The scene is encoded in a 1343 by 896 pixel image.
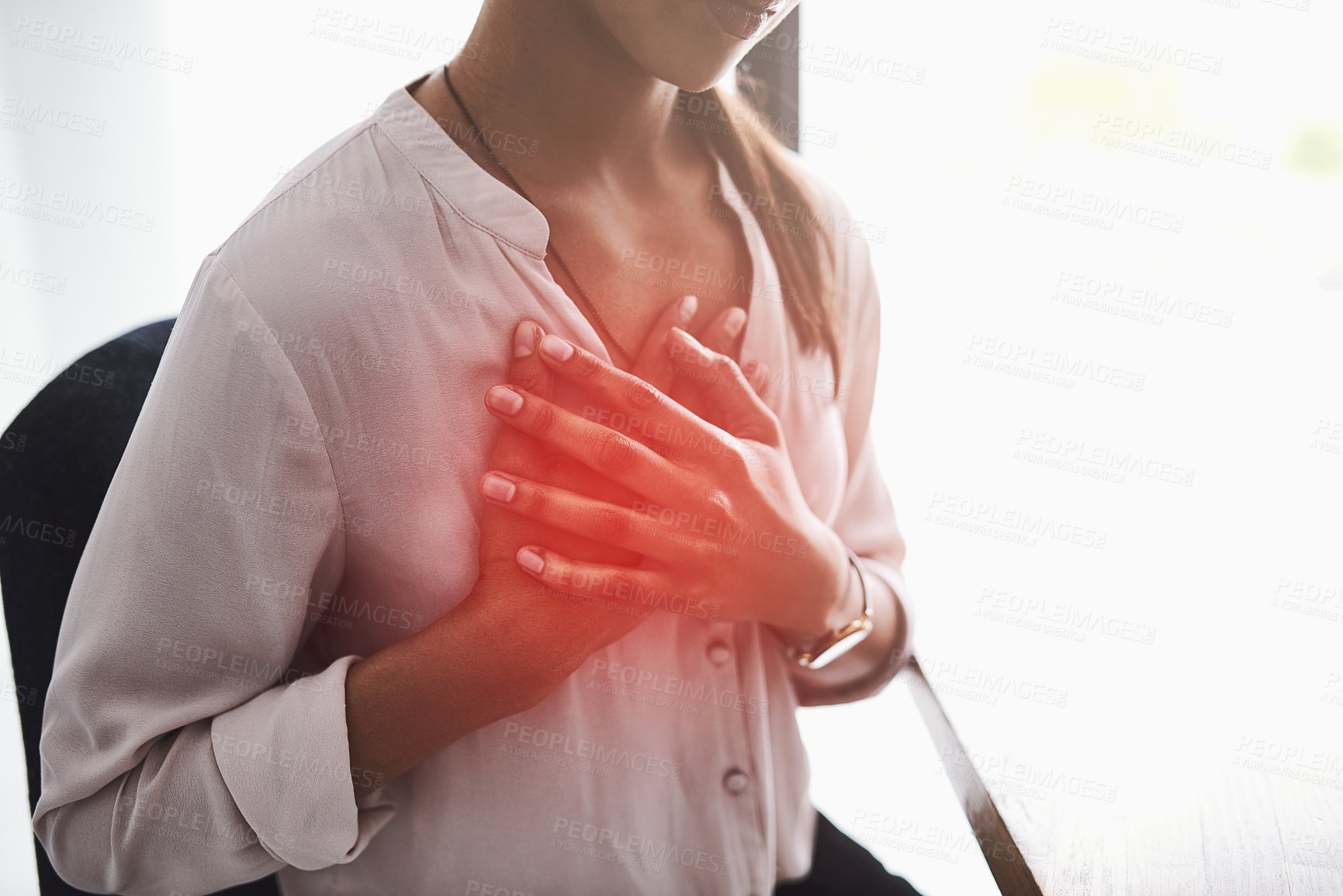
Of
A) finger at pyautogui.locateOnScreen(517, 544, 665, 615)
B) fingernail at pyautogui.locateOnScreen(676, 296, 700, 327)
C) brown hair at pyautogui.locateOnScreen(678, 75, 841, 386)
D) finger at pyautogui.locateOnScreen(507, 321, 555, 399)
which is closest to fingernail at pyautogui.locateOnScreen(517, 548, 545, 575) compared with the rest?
A: finger at pyautogui.locateOnScreen(517, 544, 665, 615)

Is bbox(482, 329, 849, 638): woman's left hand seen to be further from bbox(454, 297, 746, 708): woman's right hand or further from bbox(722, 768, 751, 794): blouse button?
bbox(722, 768, 751, 794): blouse button

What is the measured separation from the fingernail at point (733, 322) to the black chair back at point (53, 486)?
470mm

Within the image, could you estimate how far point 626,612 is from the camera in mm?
586

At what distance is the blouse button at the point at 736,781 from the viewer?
2.18ft

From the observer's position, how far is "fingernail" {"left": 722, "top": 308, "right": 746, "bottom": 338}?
0.66 m

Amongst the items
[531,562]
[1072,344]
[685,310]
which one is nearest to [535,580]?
[531,562]

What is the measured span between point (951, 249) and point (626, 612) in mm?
869

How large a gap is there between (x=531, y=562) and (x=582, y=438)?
94 mm

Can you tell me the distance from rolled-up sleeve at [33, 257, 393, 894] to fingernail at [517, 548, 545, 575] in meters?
0.13

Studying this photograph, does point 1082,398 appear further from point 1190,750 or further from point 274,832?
point 274,832

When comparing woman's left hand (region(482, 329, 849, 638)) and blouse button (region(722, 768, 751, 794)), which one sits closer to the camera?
woman's left hand (region(482, 329, 849, 638))

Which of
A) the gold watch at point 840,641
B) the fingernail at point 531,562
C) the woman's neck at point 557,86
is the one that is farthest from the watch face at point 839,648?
the woman's neck at point 557,86

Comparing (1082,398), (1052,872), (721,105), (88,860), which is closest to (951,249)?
(1082,398)

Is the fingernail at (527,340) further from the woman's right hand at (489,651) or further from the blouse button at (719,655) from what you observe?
the blouse button at (719,655)
